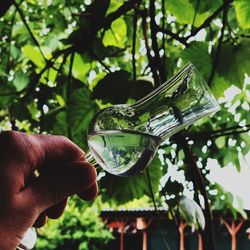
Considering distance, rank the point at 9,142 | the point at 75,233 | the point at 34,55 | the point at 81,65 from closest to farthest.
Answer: the point at 9,142 < the point at 81,65 < the point at 34,55 < the point at 75,233

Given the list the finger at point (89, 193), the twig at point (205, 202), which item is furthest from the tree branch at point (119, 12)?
the finger at point (89, 193)

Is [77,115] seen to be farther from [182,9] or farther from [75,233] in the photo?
[75,233]

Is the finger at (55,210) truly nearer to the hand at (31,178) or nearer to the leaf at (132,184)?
the hand at (31,178)

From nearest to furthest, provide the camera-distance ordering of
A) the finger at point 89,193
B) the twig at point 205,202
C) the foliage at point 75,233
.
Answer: the finger at point 89,193 < the twig at point 205,202 < the foliage at point 75,233

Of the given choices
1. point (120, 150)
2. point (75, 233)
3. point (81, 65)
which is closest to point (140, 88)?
point (81, 65)

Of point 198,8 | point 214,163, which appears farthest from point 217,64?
point 214,163

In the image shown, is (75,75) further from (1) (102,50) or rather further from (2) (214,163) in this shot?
(2) (214,163)

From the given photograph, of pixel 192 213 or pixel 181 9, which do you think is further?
pixel 181 9

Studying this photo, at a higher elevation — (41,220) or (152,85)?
(152,85)
